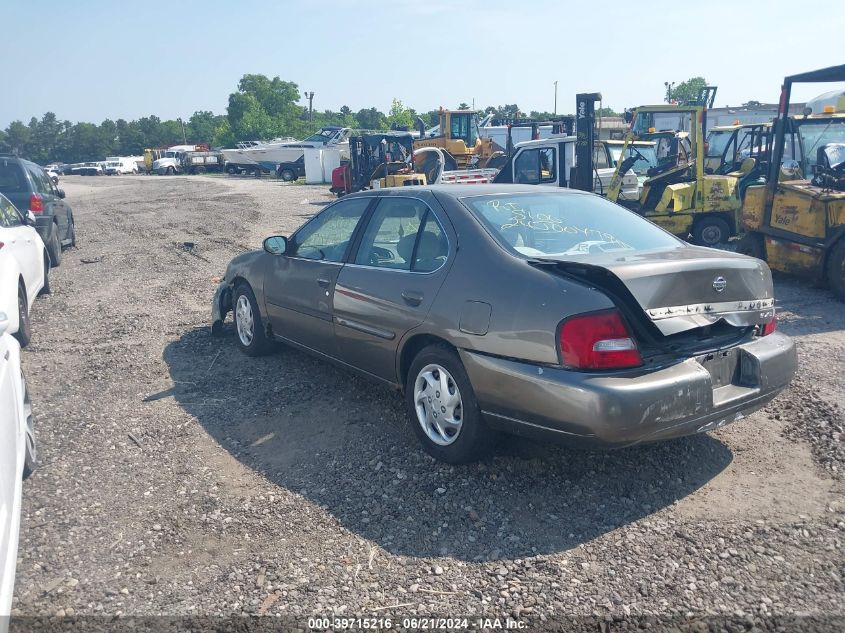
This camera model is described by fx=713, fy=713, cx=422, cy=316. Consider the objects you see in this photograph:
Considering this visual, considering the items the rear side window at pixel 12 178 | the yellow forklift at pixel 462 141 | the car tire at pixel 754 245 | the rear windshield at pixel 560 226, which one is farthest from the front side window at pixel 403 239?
the yellow forklift at pixel 462 141

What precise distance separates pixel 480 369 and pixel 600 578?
120cm

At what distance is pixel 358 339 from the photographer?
484 centimetres

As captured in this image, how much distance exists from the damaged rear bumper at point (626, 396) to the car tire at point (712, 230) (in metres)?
8.99

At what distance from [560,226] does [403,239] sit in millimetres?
1017

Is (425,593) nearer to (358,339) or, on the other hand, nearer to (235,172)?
(358,339)

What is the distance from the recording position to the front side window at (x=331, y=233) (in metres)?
5.23

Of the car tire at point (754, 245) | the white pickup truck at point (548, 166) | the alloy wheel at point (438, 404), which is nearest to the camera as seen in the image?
the alloy wheel at point (438, 404)

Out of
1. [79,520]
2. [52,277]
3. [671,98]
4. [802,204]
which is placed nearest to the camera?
[79,520]

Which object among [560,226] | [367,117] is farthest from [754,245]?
[367,117]

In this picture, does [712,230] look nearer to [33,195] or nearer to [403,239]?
[403,239]

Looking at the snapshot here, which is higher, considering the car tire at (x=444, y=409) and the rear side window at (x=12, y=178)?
the rear side window at (x=12, y=178)

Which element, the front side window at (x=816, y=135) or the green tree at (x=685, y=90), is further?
the green tree at (x=685, y=90)

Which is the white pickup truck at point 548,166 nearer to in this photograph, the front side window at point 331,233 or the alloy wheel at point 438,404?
the front side window at point 331,233

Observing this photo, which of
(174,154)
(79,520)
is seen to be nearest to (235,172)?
(174,154)
